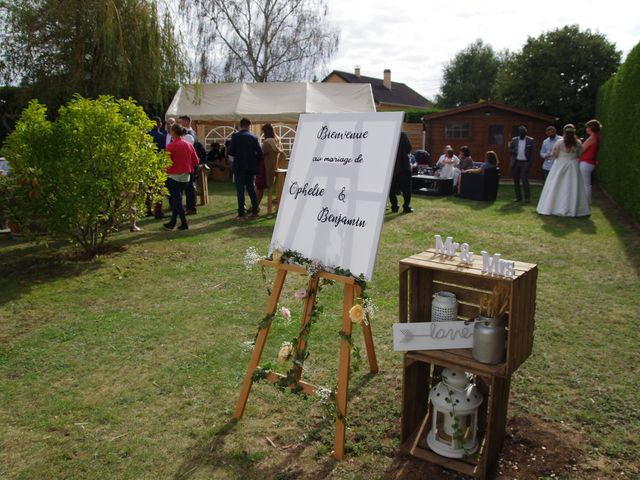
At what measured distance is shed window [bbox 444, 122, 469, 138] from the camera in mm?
19781

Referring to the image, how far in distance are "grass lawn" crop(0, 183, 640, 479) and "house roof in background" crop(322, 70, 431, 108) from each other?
3526cm

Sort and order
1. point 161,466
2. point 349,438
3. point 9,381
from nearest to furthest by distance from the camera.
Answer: point 161,466 < point 349,438 < point 9,381

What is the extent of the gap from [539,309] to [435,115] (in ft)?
53.6

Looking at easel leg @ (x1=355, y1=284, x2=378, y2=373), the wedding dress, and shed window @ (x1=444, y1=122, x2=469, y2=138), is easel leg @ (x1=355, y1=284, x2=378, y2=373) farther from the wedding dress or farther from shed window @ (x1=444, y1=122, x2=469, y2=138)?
shed window @ (x1=444, y1=122, x2=469, y2=138)

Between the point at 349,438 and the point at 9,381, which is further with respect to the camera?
the point at 9,381

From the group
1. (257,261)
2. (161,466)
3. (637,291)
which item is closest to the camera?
(161,466)

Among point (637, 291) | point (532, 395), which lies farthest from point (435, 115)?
point (532, 395)

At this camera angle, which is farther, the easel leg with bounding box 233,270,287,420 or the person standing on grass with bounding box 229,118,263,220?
the person standing on grass with bounding box 229,118,263,220

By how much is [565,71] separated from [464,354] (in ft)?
77.9

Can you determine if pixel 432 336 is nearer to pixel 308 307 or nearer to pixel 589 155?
pixel 308 307

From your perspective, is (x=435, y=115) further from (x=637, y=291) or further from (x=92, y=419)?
(x=92, y=419)

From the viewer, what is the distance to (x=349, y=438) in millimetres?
3061

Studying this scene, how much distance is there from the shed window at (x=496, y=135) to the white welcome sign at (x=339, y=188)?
57.3ft

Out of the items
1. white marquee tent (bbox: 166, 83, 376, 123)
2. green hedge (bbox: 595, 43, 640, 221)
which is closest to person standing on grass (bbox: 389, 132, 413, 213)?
green hedge (bbox: 595, 43, 640, 221)
